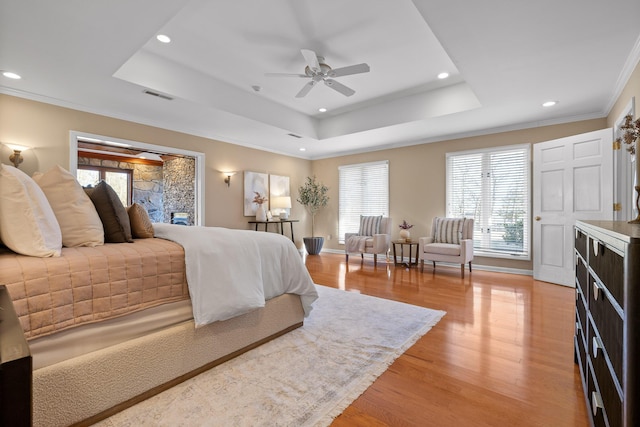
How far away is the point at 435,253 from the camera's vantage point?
15.9 feet

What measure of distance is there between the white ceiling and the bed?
1.93 m

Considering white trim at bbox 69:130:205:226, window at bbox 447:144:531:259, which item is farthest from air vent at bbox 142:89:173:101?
window at bbox 447:144:531:259

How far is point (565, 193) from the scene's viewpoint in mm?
4172

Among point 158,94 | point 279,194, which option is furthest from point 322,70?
point 279,194

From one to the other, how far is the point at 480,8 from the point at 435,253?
11.7ft

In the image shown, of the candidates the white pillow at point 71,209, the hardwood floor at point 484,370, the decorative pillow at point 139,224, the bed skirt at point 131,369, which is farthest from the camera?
the decorative pillow at point 139,224

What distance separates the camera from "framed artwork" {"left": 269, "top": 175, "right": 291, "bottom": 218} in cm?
647

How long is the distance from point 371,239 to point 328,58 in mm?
3229

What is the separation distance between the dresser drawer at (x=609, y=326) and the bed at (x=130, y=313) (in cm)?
166

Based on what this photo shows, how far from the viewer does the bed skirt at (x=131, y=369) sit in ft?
4.15

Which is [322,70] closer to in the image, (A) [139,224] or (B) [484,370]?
(A) [139,224]

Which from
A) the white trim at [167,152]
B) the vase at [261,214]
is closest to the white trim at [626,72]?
the vase at [261,214]

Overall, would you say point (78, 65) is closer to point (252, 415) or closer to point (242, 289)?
point (242, 289)

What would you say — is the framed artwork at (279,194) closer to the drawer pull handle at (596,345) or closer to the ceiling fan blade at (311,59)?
the ceiling fan blade at (311,59)
